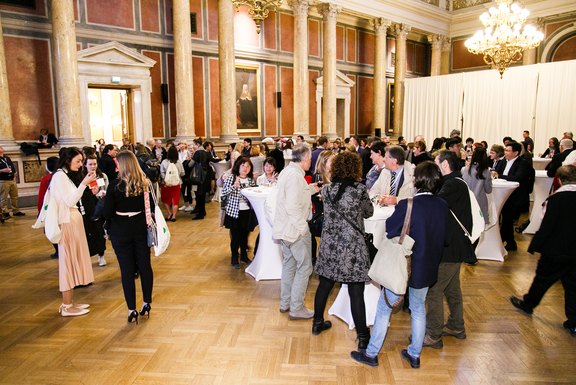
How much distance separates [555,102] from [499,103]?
5.59 feet

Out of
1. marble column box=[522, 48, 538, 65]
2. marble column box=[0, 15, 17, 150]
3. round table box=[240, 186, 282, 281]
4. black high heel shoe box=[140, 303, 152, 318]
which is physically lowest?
black high heel shoe box=[140, 303, 152, 318]

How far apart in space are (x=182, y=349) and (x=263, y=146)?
230 inches

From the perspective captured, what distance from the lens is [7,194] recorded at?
7.82 m

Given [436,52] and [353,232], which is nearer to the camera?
[353,232]

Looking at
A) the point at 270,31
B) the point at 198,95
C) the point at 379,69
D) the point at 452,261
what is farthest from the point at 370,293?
the point at 379,69

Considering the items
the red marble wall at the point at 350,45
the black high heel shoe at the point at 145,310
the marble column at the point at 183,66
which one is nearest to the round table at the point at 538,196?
the black high heel shoe at the point at 145,310

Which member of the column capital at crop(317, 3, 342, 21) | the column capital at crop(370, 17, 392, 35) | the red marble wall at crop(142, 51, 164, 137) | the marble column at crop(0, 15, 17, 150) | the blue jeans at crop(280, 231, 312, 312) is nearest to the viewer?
the blue jeans at crop(280, 231, 312, 312)

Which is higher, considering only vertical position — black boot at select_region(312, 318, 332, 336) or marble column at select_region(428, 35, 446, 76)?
marble column at select_region(428, 35, 446, 76)

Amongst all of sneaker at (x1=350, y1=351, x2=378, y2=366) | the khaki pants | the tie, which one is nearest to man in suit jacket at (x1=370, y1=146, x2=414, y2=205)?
the tie

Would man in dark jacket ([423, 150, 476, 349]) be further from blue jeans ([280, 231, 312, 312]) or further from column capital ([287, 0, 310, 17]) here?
column capital ([287, 0, 310, 17])

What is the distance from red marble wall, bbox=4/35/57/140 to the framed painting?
5216mm

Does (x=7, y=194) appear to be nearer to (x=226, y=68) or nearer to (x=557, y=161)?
(x=226, y=68)

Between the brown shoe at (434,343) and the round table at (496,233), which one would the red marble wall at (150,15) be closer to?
the round table at (496,233)

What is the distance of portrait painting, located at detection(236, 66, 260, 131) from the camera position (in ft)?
43.2
